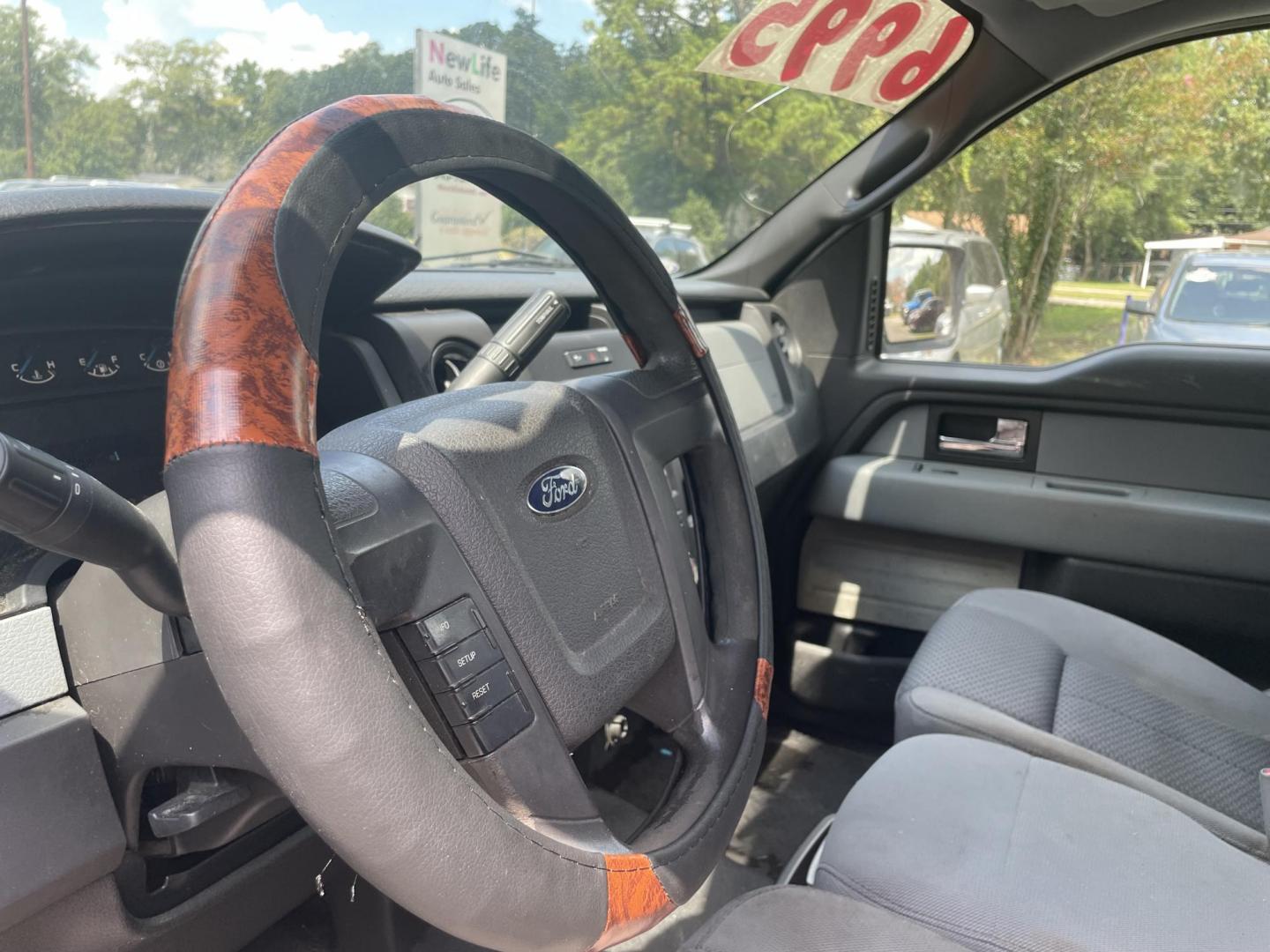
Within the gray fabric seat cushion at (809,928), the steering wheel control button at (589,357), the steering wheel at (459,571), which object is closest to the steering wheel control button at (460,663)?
the steering wheel at (459,571)

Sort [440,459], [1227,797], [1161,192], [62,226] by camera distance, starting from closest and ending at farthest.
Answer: [440,459] < [62,226] < [1227,797] < [1161,192]

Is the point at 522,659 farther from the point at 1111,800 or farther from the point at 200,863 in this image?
the point at 1111,800

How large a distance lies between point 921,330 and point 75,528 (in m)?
2.31

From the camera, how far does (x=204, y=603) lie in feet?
1.67

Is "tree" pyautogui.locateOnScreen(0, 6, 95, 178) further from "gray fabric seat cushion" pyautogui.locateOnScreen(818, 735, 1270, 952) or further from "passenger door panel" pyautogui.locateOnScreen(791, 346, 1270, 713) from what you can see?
"passenger door panel" pyautogui.locateOnScreen(791, 346, 1270, 713)

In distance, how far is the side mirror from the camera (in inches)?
98.1

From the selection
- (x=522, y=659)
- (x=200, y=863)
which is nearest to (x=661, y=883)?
(x=522, y=659)

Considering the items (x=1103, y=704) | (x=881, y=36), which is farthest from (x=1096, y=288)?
(x=1103, y=704)

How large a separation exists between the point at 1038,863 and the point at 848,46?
154 centimetres

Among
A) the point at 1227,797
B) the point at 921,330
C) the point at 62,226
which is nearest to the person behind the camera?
the point at 62,226

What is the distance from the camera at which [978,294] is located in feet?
8.25

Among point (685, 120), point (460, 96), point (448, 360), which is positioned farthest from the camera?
point (685, 120)

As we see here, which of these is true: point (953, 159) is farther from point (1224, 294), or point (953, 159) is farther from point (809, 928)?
point (809, 928)

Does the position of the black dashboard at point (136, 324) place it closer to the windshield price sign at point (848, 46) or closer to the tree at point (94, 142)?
the tree at point (94, 142)
